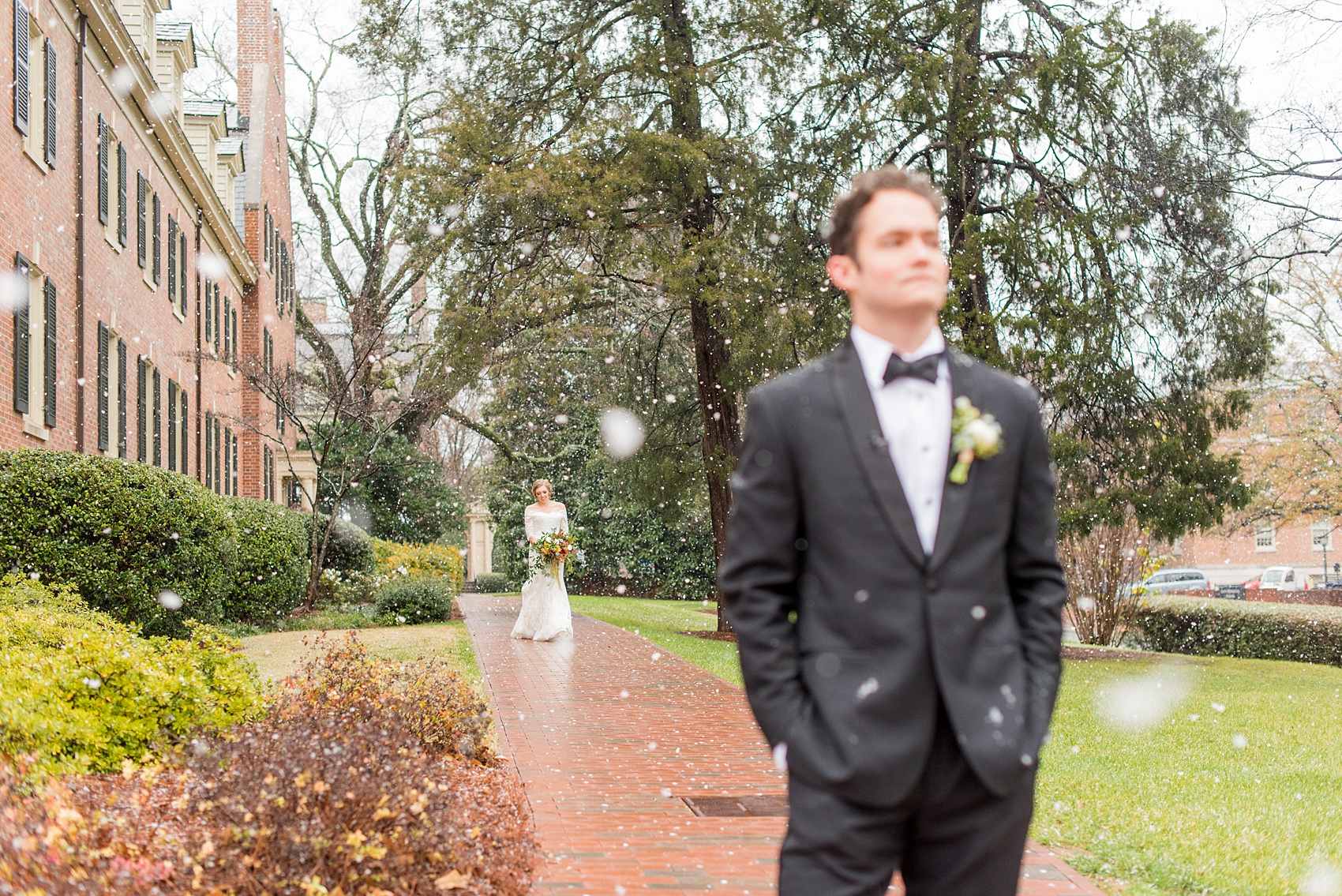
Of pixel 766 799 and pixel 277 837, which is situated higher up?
pixel 277 837

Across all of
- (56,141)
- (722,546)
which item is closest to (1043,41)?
(722,546)

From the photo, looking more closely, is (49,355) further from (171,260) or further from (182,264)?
(182,264)

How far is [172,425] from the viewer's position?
21031 millimetres

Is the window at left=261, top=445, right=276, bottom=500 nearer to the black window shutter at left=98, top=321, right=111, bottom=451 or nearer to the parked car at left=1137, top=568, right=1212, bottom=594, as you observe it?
the black window shutter at left=98, top=321, right=111, bottom=451

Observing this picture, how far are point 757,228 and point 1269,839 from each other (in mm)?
11408

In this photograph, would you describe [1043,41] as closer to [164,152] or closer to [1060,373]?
[1060,373]

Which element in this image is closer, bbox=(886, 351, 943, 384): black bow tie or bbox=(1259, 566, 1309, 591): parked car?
bbox=(886, 351, 943, 384): black bow tie

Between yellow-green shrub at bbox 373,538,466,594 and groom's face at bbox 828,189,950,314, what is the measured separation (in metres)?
24.9

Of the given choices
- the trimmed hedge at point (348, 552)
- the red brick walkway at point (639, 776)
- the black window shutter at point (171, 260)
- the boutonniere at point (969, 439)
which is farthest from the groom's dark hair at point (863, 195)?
the trimmed hedge at point (348, 552)

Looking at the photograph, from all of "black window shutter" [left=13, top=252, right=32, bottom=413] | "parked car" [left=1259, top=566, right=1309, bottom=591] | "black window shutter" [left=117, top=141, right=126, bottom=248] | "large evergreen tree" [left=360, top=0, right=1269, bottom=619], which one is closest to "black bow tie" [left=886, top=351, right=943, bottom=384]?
"large evergreen tree" [left=360, top=0, right=1269, bottom=619]

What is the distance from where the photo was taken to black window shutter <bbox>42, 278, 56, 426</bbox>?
13594 millimetres

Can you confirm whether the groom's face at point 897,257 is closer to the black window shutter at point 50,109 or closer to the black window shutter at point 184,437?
the black window shutter at point 50,109

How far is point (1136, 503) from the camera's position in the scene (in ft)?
47.0

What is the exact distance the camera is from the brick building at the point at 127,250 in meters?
13.1
